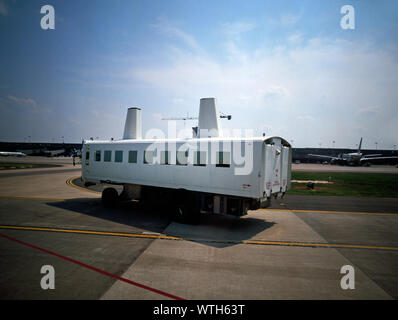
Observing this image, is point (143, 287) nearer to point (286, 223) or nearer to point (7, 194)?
point (286, 223)

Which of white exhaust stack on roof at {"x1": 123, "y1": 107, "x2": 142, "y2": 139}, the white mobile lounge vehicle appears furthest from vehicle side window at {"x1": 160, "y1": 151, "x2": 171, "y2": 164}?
white exhaust stack on roof at {"x1": 123, "y1": 107, "x2": 142, "y2": 139}

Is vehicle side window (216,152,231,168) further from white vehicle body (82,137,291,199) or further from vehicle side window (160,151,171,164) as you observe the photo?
vehicle side window (160,151,171,164)

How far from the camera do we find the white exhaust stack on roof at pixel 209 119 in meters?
10.9

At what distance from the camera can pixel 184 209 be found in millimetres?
9562

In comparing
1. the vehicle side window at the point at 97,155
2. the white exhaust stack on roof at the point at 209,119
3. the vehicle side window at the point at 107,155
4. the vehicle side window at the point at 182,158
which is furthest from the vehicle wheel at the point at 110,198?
the white exhaust stack on roof at the point at 209,119

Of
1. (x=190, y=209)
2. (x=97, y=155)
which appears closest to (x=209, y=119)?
(x=190, y=209)

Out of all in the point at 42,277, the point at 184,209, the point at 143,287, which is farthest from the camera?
the point at 184,209

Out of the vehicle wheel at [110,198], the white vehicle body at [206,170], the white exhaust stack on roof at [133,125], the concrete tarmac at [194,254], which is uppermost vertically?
the white exhaust stack on roof at [133,125]

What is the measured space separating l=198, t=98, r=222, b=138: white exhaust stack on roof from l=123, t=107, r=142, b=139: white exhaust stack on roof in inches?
186

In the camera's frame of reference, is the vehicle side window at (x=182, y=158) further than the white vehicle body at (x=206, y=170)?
Yes

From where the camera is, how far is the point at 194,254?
6586 millimetres

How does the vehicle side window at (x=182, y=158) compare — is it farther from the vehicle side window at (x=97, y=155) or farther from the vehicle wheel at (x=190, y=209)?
the vehicle side window at (x=97, y=155)
